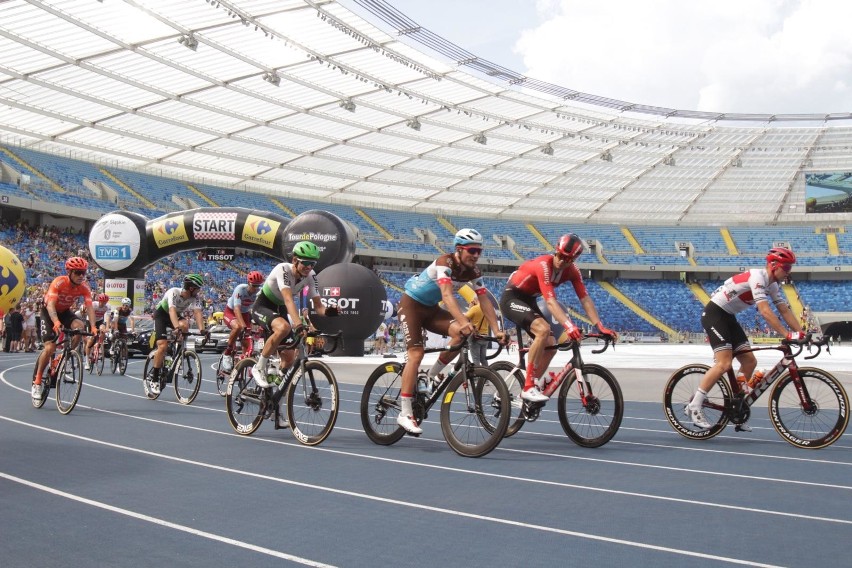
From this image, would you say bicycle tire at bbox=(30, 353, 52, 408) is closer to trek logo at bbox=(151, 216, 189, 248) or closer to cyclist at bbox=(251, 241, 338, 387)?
cyclist at bbox=(251, 241, 338, 387)

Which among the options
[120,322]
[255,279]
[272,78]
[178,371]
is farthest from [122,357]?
[272,78]

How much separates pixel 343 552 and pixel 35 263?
39379mm

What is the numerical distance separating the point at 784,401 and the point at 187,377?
24.8ft

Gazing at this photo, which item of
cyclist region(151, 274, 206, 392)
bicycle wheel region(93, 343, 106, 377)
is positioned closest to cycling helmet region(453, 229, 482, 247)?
cyclist region(151, 274, 206, 392)

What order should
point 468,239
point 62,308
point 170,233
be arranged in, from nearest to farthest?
point 468,239, point 62,308, point 170,233

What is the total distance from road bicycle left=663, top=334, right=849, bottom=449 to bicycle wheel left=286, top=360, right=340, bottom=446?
329cm

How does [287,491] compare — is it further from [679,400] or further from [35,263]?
[35,263]

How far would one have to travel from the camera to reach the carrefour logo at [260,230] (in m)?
24.5

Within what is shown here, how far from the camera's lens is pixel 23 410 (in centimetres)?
1043

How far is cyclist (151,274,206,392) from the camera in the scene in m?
11.8

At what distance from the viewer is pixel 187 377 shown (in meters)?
11.9

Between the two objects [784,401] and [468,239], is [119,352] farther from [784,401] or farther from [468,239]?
[784,401]

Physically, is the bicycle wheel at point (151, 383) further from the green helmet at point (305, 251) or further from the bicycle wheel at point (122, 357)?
the bicycle wheel at point (122, 357)

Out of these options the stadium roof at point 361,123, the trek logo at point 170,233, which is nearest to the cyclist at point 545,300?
the trek logo at point 170,233
